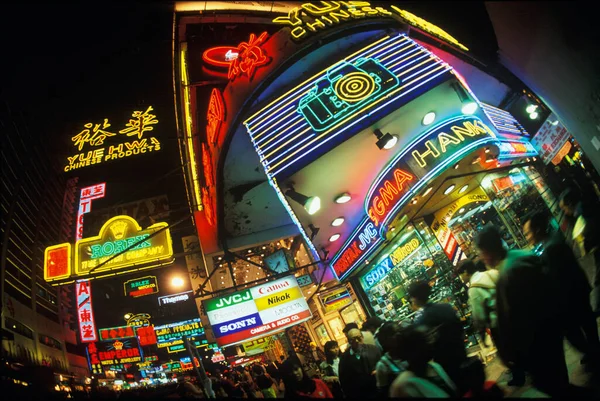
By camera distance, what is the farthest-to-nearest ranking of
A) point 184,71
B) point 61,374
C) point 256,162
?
point 61,374, point 184,71, point 256,162

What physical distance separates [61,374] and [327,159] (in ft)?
47.6

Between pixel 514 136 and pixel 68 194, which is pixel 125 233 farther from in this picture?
pixel 514 136

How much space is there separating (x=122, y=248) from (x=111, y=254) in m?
0.31

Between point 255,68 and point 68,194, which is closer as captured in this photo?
point 255,68

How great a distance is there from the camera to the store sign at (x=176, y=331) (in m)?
31.2

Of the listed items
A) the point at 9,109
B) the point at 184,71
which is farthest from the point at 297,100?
the point at 9,109

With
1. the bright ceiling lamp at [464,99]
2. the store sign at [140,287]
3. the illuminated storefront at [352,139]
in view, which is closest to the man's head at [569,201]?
the illuminated storefront at [352,139]

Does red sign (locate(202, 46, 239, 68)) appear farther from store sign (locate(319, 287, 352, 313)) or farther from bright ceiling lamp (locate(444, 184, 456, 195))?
store sign (locate(319, 287, 352, 313))

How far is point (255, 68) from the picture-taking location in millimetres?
5672

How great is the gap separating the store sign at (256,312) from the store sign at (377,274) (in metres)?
3.93

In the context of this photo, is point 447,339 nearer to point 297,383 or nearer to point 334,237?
point 297,383

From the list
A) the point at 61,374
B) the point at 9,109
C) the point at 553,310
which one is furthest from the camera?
the point at 61,374

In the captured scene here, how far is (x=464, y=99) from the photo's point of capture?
6.09 meters

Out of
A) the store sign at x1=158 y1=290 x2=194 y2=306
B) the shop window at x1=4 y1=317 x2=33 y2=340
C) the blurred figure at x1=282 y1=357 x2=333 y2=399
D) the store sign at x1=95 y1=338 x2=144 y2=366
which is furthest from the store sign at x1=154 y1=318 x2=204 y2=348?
the blurred figure at x1=282 y1=357 x2=333 y2=399
